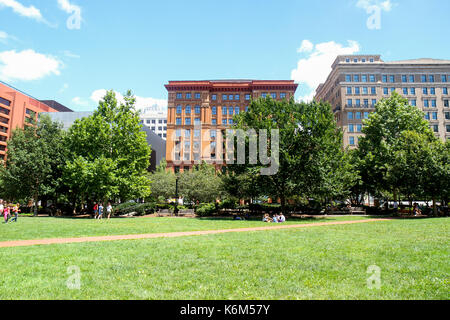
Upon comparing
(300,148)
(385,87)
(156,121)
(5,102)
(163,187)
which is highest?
(156,121)

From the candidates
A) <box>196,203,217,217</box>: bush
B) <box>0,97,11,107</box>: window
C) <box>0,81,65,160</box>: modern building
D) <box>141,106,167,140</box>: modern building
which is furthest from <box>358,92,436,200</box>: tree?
<box>141,106,167,140</box>: modern building

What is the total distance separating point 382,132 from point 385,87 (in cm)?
3818

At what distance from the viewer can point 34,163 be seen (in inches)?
1213

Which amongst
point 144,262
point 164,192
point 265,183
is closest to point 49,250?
point 144,262

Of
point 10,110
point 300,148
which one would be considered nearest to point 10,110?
point 10,110

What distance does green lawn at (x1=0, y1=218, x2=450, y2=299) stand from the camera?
17.0ft

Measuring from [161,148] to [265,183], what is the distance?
67.0 meters

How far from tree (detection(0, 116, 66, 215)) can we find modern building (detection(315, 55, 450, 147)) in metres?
56.9

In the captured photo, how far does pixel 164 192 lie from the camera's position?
36531 mm

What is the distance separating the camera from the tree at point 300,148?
80.2 feet

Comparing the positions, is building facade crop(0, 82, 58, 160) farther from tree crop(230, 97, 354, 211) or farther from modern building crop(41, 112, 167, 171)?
tree crop(230, 97, 354, 211)

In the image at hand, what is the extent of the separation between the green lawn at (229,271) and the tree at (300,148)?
1477 cm

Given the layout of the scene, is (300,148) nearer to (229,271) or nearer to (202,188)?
(202,188)
